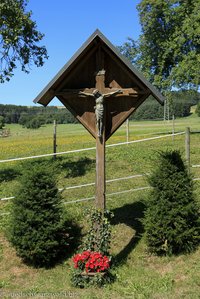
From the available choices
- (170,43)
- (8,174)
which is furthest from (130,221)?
(170,43)

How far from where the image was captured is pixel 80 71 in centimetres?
696

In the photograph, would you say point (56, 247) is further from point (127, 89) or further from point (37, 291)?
point (127, 89)

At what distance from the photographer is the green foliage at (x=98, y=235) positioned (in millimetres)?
6391

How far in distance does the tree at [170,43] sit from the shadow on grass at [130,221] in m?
16.8

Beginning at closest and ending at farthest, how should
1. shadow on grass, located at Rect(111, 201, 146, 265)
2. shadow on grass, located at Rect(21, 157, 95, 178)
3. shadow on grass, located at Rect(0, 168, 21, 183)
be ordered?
1. shadow on grass, located at Rect(111, 201, 146, 265)
2. shadow on grass, located at Rect(21, 157, 95, 178)
3. shadow on grass, located at Rect(0, 168, 21, 183)

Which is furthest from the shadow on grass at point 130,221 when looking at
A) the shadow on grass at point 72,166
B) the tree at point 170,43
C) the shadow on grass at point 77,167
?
the tree at point 170,43

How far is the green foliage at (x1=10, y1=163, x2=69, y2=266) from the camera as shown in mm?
6797

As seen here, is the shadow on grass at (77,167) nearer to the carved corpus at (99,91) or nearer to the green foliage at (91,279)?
the carved corpus at (99,91)

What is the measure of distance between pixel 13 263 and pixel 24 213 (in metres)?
1.02

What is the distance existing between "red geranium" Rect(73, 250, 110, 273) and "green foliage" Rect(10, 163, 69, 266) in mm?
814

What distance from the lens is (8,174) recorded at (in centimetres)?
1380

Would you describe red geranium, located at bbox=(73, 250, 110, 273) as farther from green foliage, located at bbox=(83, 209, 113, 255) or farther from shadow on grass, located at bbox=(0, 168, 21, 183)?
shadow on grass, located at bbox=(0, 168, 21, 183)

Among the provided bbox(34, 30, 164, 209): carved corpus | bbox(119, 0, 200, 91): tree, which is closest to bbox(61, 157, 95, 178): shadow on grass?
bbox(34, 30, 164, 209): carved corpus

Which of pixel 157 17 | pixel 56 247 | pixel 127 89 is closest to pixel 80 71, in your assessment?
pixel 127 89
